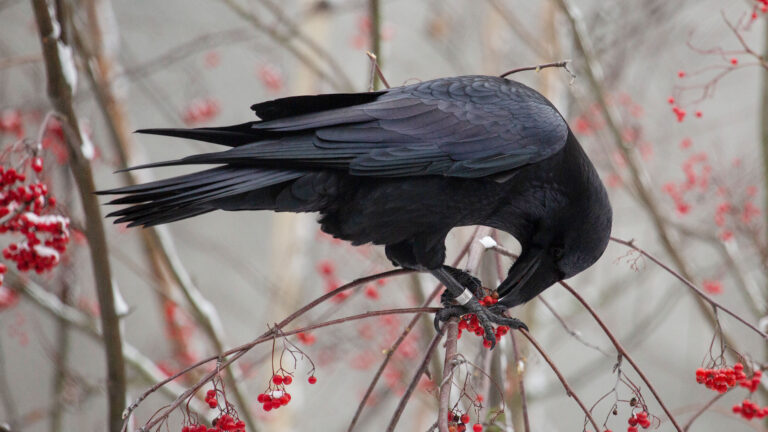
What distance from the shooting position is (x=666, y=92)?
581 centimetres

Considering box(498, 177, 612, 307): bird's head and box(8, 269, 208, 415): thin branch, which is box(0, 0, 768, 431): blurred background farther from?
box(498, 177, 612, 307): bird's head

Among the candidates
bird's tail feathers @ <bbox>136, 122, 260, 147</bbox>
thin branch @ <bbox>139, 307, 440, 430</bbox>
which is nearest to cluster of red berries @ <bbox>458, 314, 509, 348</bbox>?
thin branch @ <bbox>139, 307, 440, 430</bbox>

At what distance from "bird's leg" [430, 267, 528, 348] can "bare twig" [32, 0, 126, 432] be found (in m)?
0.86

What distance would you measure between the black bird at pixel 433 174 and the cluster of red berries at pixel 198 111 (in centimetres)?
186

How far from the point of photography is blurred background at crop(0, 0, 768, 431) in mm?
2682

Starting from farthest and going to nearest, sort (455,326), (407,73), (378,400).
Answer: (407,73), (378,400), (455,326)

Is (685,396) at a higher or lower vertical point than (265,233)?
lower

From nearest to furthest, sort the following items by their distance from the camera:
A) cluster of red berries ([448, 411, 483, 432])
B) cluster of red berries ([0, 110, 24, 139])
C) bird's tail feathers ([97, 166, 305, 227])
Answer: cluster of red berries ([448, 411, 483, 432]) → bird's tail feathers ([97, 166, 305, 227]) → cluster of red berries ([0, 110, 24, 139])

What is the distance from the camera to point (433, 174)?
1.97 m

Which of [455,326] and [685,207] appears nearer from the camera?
[455,326]

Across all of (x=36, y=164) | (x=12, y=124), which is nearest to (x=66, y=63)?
(x=36, y=164)

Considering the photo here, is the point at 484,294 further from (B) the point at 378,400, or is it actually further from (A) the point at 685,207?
(B) the point at 378,400

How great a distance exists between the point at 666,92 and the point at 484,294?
4.39 meters

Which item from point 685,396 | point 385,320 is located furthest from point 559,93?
point 685,396
